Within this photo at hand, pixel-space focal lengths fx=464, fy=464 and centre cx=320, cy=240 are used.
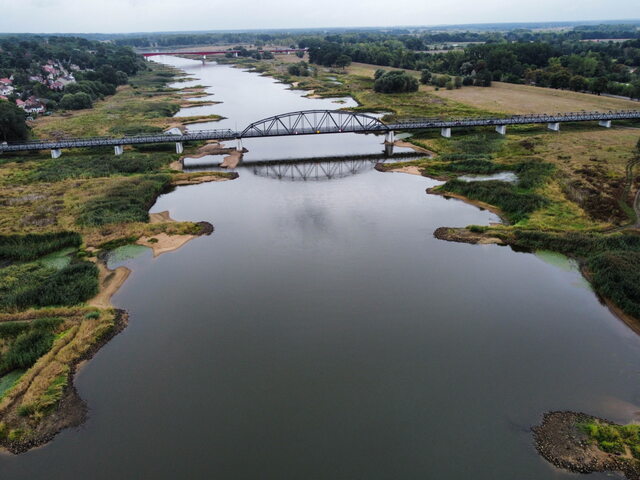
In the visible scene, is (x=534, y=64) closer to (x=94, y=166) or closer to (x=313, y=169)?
(x=313, y=169)

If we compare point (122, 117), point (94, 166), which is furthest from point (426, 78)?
point (94, 166)

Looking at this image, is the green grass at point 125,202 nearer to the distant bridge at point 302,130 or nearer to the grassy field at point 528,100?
the distant bridge at point 302,130

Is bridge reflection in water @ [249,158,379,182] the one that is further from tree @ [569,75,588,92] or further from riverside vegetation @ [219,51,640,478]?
tree @ [569,75,588,92]

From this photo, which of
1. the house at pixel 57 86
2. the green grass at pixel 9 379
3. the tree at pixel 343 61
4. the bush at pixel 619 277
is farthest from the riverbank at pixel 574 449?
the tree at pixel 343 61

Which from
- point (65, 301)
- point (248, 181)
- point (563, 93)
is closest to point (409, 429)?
point (65, 301)

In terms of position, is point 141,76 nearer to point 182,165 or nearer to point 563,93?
point 182,165

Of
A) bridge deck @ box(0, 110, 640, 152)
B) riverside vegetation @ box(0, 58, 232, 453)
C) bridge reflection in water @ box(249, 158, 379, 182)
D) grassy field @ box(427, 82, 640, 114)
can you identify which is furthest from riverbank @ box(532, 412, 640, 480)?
grassy field @ box(427, 82, 640, 114)
